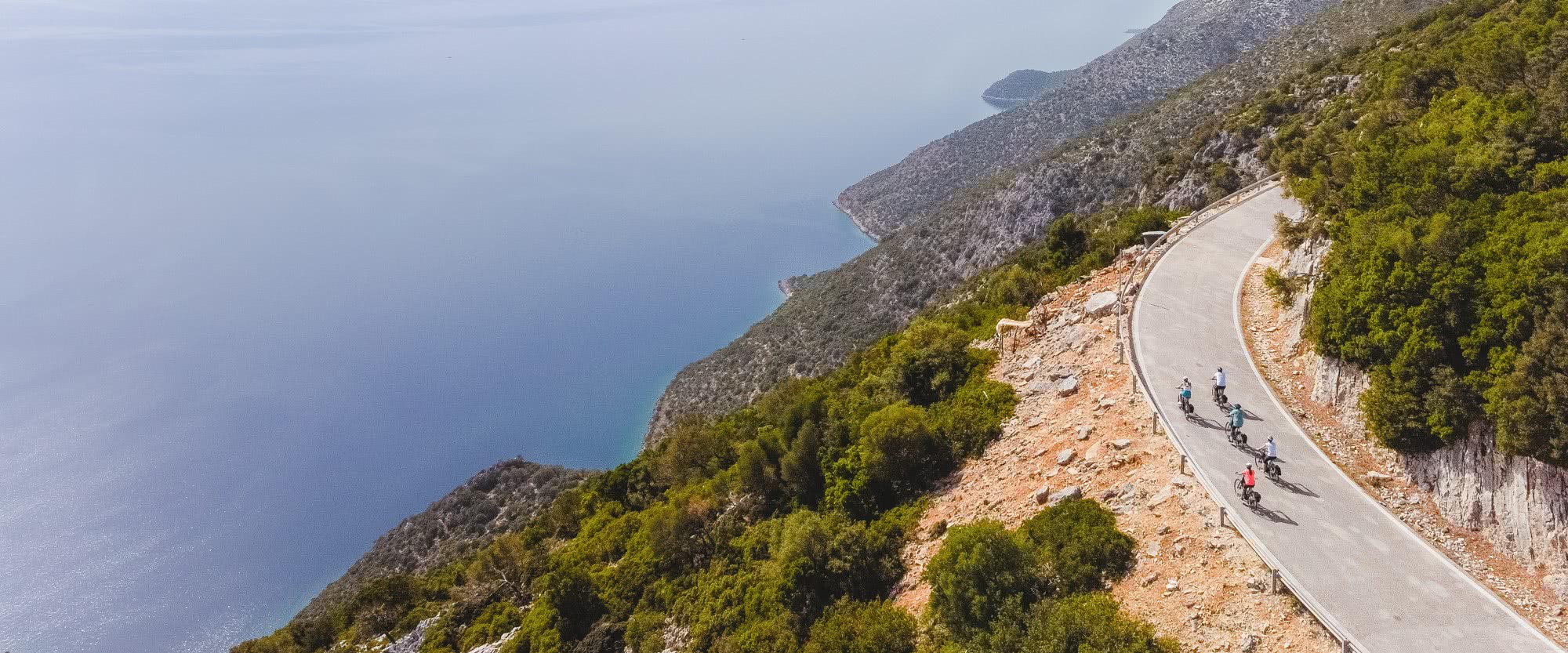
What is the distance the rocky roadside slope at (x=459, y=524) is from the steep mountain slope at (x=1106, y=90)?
6317 cm

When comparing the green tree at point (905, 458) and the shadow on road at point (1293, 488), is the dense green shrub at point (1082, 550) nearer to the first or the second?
the shadow on road at point (1293, 488)

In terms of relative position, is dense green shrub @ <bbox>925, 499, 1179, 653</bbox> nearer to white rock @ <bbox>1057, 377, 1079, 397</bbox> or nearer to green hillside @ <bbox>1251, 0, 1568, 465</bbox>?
white rock @ <bbox>1057, 377, 1079, 397</bbox>

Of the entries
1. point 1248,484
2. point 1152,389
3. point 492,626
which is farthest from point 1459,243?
point 492,626

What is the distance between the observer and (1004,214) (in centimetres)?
6450

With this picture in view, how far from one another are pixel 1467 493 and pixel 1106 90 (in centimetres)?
9144

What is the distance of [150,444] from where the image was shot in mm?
77625

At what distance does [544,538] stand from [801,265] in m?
88.9

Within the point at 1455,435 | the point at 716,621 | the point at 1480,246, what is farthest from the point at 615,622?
the point at 1480,246

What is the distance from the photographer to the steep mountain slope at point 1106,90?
85000mm

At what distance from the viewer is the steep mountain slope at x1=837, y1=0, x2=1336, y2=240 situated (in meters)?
85.0

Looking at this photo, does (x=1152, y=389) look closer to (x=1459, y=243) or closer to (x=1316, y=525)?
(x=1316, y=525)

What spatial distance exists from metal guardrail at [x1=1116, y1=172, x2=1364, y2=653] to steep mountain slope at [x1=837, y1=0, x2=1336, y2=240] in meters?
59.6

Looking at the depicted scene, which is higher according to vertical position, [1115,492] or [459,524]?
[459,524]

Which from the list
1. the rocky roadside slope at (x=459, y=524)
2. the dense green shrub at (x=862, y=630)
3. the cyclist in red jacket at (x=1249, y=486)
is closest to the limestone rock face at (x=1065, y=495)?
the cyclist in red jacket at (x=1249, y=486)
